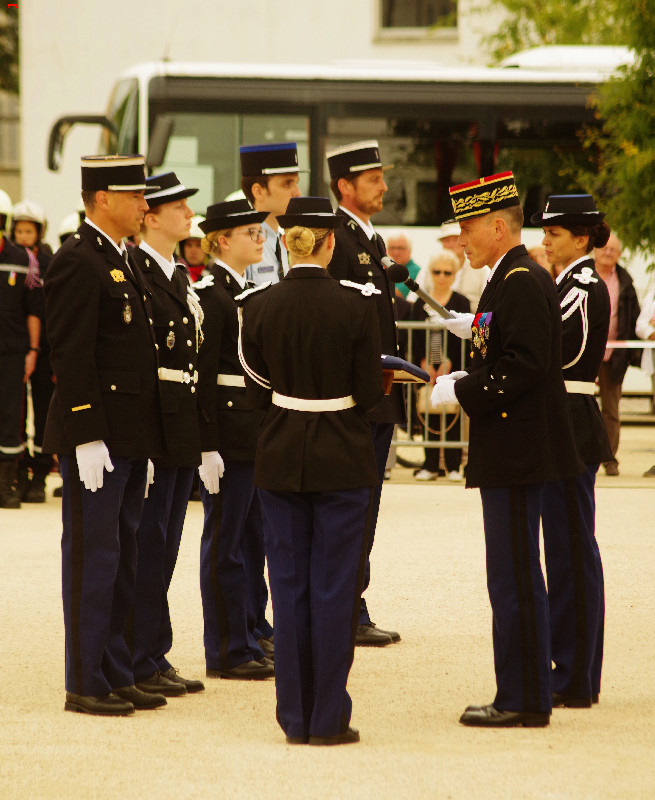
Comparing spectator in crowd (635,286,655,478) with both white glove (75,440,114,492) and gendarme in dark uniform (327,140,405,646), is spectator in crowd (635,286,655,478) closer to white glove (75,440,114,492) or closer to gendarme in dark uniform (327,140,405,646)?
gendarme in dark uniform (327,140,405,646)

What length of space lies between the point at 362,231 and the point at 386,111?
12.9 m

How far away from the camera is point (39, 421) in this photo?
11.9 m

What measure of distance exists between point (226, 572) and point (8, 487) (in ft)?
18.4

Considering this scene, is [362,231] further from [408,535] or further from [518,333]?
[408,535]

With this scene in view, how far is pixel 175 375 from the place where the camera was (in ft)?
20.2

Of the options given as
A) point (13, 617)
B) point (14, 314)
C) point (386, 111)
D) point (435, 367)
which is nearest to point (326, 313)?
point (13, 617)

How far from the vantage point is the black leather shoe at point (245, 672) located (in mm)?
6535

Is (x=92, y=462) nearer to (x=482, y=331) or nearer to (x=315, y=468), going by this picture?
(x=315, y=468)

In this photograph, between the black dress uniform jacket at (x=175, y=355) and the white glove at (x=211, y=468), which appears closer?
the black dress uniform jacket at (x=175, y=355)

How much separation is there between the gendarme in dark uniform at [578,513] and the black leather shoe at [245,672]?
1235mm

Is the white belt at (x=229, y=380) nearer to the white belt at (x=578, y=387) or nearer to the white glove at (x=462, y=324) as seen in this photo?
the white glove at (x=462, y=324)

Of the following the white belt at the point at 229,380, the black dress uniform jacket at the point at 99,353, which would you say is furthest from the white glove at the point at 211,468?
the black dress uniform jacket at the point at 99,353

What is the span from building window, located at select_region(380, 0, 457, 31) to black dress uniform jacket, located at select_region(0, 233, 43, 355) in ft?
70.8

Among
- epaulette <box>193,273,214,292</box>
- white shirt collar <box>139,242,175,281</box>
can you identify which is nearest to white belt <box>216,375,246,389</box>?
epaulette <box>193,273,214,292</box>
